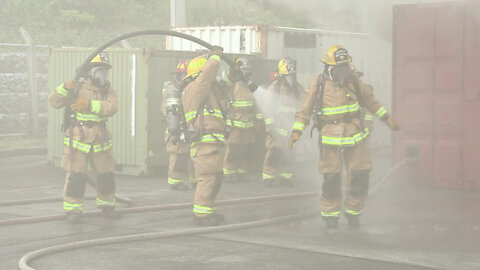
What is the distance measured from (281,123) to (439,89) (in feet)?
7.46

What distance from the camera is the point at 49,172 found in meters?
13.0

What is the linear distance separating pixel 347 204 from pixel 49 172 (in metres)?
6.12

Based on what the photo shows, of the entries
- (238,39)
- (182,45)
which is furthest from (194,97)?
(182,45)

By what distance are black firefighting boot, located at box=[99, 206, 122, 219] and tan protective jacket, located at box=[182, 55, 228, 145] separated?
1.10 metres

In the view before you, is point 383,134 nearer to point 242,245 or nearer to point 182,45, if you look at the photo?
point 182,45

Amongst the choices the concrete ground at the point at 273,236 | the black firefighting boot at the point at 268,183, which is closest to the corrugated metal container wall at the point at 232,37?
the black firefighting boot at the point at 268,183

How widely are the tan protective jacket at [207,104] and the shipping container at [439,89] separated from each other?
10.9ft

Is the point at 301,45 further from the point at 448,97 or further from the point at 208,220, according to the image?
the point at 208,220

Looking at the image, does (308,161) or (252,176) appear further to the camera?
(308,161)

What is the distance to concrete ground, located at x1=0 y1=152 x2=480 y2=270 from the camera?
6617 mm

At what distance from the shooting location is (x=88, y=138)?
8.61 m

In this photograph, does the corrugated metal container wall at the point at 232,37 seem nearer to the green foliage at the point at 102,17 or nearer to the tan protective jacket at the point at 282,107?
the tan protective jacket at the point at 282,107

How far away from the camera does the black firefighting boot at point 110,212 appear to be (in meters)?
8.68

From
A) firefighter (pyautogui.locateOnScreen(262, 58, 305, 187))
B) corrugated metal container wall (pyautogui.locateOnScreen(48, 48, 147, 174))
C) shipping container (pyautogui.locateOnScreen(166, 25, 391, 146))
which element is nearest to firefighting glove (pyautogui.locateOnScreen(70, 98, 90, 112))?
firefighter (pyautogui.locateOnScreen(262, 58, 305, 187))
